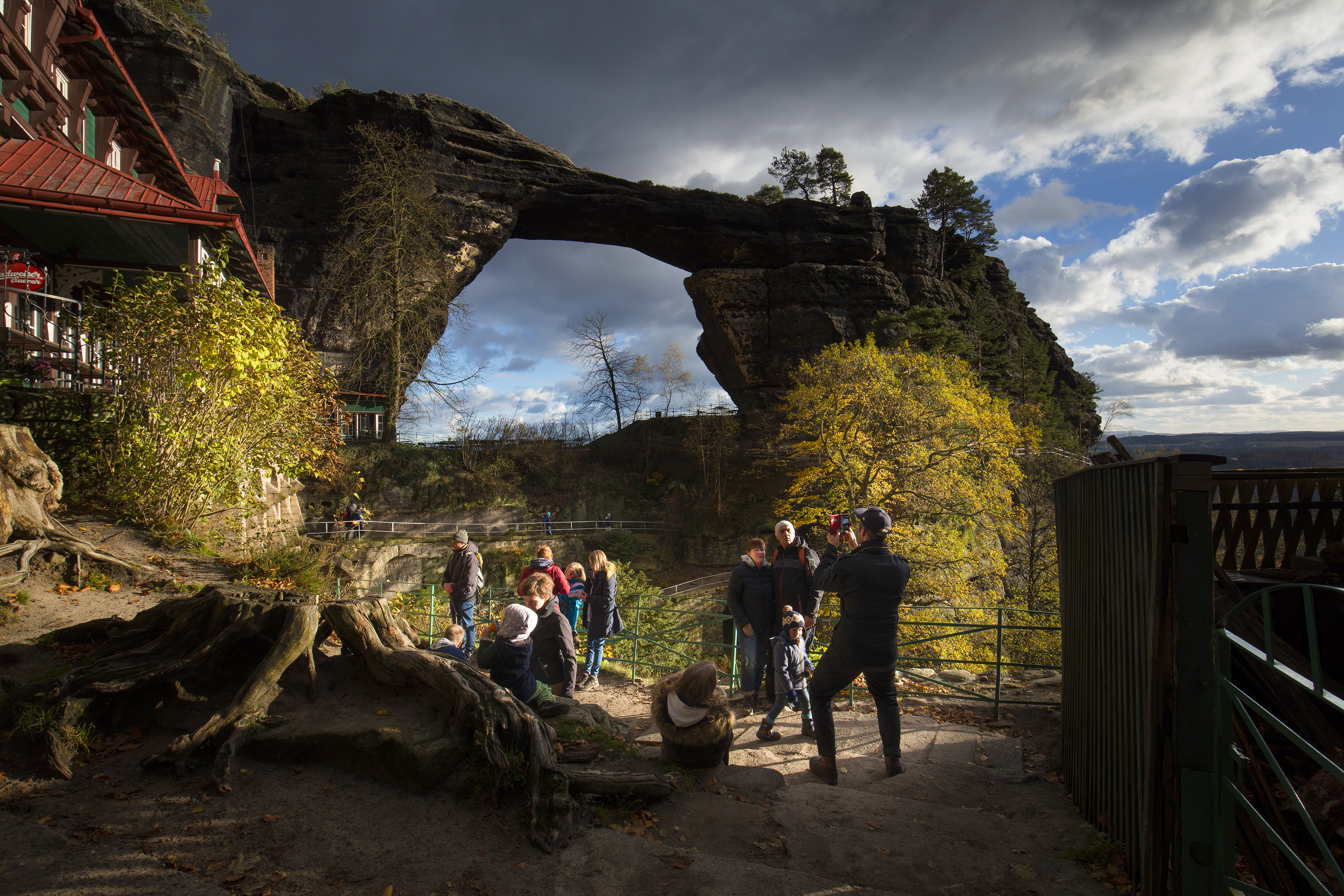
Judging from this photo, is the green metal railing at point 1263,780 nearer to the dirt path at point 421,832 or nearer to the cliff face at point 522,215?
the dirt path at point 421,832

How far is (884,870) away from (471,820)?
217 centimetres

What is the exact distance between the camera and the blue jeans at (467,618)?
305 inches

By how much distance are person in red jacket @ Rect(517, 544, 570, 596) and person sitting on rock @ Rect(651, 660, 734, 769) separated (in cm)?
243

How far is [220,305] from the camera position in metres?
7.64

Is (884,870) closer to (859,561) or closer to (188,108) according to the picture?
(859,561)

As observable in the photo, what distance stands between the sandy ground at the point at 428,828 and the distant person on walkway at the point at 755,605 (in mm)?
1260

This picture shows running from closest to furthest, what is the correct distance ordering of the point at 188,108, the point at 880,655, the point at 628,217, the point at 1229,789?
1. the point at 1229,789
2. the point at 880,655
3. the point at 188,108
4. the point at 628,217

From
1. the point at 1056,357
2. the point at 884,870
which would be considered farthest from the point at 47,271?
the point at 1056,357

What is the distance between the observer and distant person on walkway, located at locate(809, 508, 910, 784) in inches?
178

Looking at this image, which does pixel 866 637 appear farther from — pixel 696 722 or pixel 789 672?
pixel 696 722

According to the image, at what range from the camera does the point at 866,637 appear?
4531mm

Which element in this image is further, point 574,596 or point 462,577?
point 462,577

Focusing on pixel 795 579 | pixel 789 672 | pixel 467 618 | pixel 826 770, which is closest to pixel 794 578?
pixel 795 579

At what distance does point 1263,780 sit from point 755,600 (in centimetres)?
358
